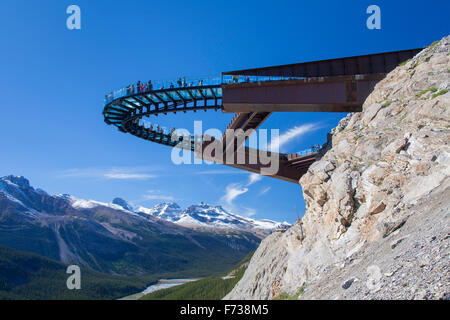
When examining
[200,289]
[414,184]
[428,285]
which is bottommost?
[200,289]

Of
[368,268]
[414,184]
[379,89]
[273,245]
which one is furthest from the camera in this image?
[273,245]

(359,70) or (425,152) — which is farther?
(359,70)

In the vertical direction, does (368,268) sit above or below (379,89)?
below

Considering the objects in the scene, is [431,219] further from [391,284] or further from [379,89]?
[379,89]

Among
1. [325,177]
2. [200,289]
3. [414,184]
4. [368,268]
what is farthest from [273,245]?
[200,289]
